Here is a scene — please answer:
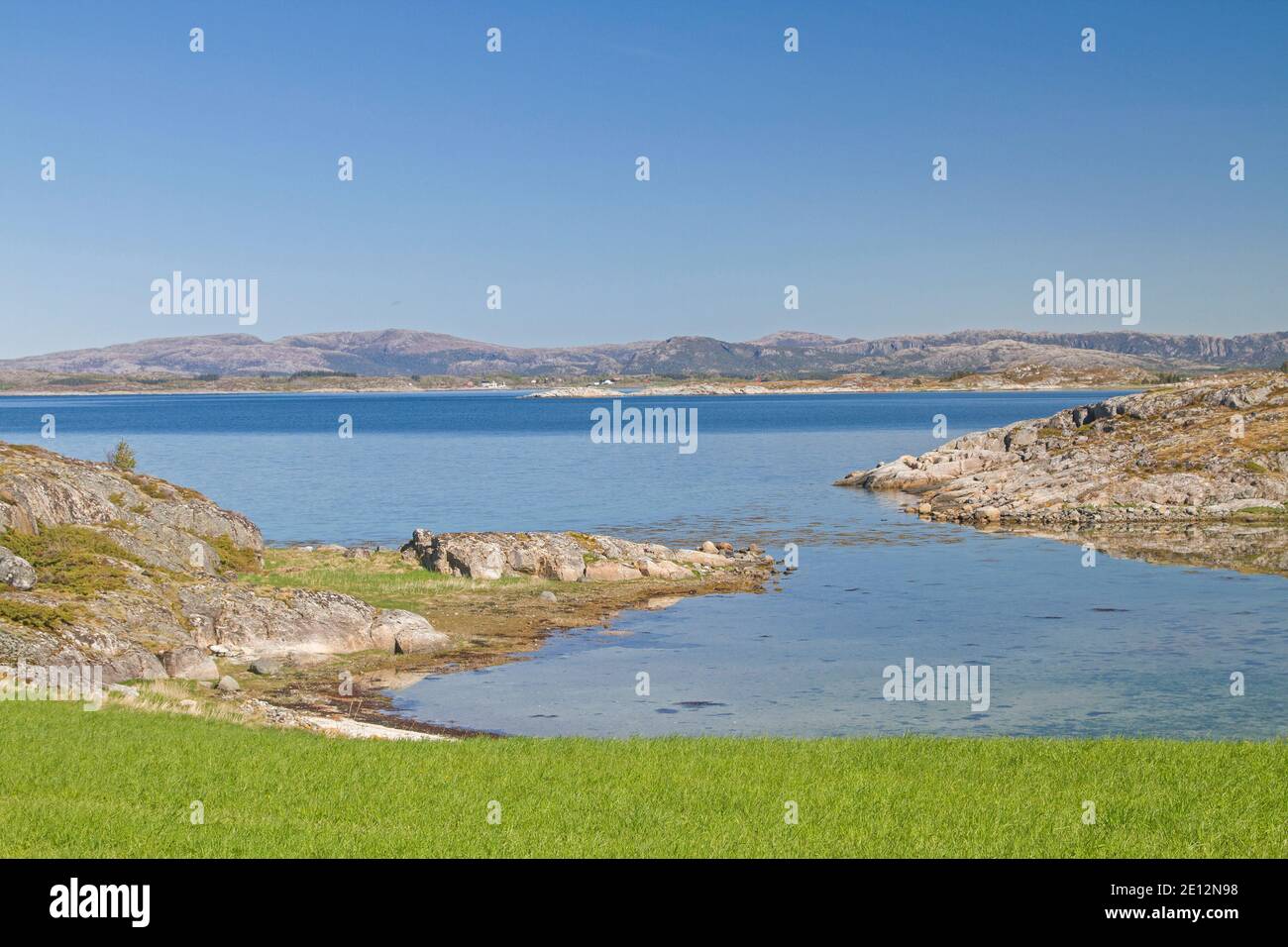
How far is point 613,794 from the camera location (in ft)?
60.3

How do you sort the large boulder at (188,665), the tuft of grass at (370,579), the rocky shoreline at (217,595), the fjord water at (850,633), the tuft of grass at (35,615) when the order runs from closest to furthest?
the fjord water at (850,633), the tuft of grass at (35,615), the rocky shoreline at (217,595), the large boulder at (188,665), the tuft of grass at (370,579)

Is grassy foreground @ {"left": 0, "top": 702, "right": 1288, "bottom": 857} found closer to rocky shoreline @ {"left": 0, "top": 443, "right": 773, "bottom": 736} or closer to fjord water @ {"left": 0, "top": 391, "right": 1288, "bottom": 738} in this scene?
rocky shoreline @ {"left": 0, "top": 443, "right": 773, "bottom": 736}

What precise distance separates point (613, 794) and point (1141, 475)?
231 ft

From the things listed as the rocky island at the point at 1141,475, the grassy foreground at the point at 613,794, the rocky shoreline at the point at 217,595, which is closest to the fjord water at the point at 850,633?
the rocky shoreline at the point at 217,595

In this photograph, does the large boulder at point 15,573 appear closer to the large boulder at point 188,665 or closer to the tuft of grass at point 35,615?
the tuft of grass at point 35,615

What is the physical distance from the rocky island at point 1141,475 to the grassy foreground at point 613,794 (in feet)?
135

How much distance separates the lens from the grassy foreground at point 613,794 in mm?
15242

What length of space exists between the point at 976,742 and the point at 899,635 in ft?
57.8

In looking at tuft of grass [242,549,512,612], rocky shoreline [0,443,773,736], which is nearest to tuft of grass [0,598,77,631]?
rocky shoreline [0,443,773,736]

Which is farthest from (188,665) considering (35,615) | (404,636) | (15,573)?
(404,636)

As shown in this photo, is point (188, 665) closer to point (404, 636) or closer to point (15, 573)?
point (15, 573)
